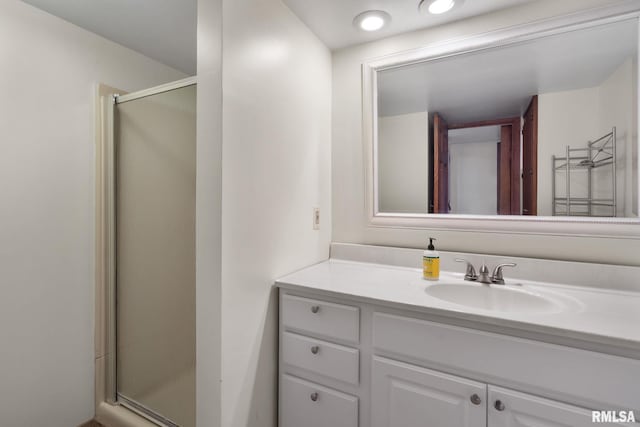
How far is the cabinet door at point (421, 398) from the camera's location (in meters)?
0.89

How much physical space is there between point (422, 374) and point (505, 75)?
136cm

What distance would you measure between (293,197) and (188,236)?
0.58 metres

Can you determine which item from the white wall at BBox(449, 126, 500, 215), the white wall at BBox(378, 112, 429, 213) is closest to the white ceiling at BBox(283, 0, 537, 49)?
the white wall at BBox(378, 112, 429, 213)

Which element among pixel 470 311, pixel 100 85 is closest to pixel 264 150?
pixel 470 311

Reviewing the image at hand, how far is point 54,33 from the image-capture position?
147 cm

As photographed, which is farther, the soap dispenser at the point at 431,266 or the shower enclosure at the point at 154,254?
the shower enclosure at the point at 154,254

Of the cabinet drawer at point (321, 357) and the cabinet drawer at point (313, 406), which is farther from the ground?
the cabinet drawer at point (321, 357)

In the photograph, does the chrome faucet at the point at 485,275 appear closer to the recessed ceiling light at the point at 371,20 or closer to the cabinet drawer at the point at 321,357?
the cabinet drawer at the point at 321,357

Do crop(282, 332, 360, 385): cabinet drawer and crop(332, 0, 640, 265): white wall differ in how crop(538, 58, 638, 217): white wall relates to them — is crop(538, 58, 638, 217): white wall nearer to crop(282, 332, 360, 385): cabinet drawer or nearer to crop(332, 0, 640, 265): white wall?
crop(332, 0, 640, 265): white wall

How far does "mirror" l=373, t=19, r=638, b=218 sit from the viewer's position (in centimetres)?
117

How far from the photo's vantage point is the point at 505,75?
1360 mm

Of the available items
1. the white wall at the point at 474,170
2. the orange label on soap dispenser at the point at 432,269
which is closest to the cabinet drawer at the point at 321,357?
the orange label on soap dispenser at the point at 432,269

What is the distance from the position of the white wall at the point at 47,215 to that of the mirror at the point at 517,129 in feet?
5.38

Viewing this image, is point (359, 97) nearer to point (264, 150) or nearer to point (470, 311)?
point (264, 150)
